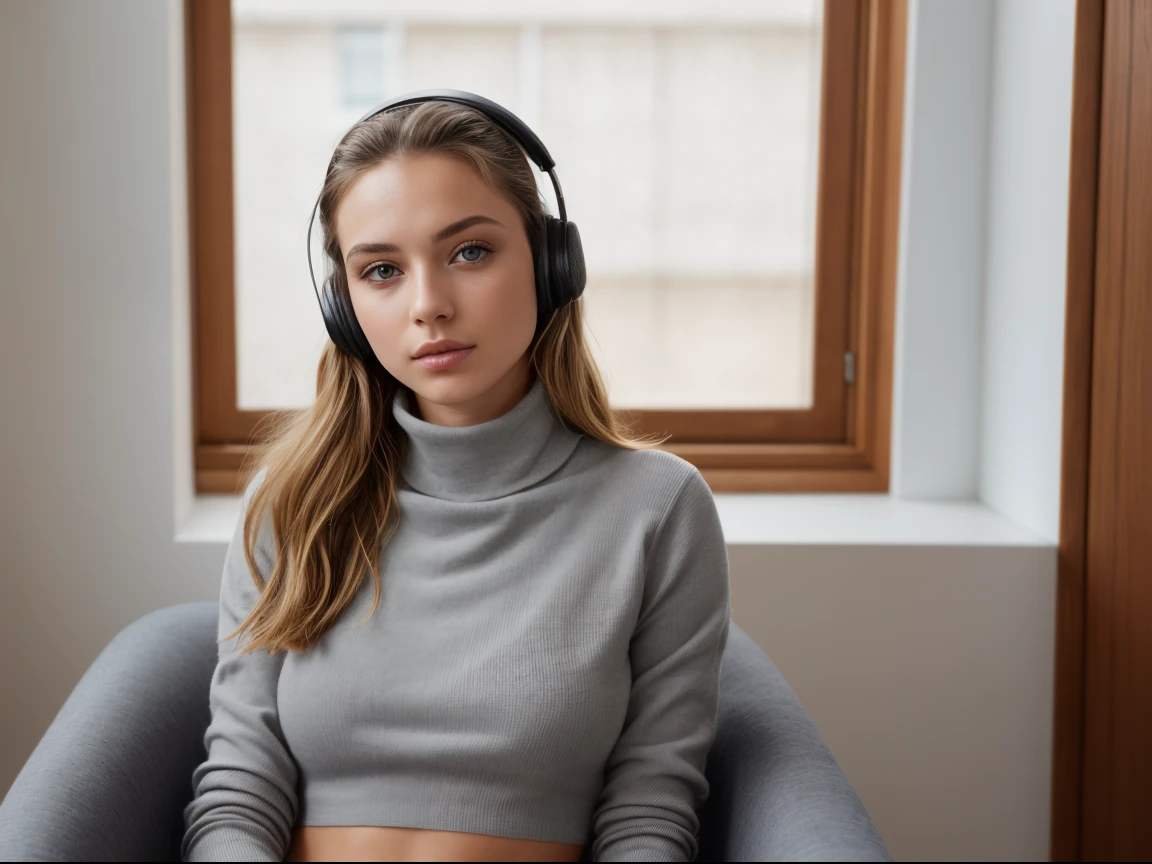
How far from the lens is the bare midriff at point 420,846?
44.8 inches

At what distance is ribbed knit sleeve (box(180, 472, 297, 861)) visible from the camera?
1.14 metres


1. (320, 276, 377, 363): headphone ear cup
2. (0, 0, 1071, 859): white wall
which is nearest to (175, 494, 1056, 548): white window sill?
(0, 0, 1071, 859): white wall

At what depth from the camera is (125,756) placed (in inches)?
48.6

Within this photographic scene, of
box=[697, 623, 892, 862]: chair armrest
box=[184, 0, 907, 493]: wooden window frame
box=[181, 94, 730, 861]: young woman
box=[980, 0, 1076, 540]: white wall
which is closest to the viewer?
box=[697, 623, 892, 862]: chair armrest

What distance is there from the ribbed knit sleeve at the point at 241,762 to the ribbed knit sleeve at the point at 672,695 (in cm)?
33

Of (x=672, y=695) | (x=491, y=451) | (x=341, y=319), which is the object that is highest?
(x=341, y=319)

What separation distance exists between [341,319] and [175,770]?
57 centimetres

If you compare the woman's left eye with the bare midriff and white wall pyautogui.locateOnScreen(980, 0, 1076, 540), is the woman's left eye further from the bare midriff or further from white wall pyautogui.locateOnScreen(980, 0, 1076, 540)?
white wall pyautogui.locateOnScreen(980, 0, 1076, 540)

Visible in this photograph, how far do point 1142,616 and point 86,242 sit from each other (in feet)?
5.54

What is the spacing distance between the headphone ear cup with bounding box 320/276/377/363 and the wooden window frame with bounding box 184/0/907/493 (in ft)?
2.61

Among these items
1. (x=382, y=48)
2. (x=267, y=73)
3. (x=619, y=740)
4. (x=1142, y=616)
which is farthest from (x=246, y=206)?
(x=1142, y=616)

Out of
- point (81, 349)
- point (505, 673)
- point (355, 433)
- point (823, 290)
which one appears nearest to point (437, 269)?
point (355, 433)

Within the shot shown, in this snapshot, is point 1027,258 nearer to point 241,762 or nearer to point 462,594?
point 462,594

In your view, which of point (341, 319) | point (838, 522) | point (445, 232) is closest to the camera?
point (445, 232)
